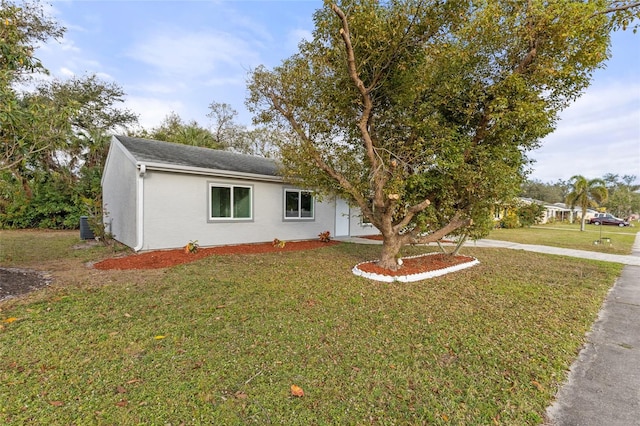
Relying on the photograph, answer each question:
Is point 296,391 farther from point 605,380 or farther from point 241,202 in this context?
point 241,202

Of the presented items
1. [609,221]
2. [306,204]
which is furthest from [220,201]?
[609,221]

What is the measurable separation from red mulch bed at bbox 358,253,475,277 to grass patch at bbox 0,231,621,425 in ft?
2.06

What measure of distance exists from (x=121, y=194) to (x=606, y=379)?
12120 millimetres

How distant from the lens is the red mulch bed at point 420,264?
6347mm

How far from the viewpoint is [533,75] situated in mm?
5309

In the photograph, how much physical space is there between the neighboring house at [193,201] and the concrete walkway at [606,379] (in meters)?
4.72

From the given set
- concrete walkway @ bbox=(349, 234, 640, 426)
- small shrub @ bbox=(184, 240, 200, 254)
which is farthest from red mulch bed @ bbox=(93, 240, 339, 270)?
concrete walkway @ bbox=(349, 234, 640, 426)

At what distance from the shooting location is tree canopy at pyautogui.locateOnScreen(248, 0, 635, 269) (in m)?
5.11

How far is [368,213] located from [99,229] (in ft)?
26.0

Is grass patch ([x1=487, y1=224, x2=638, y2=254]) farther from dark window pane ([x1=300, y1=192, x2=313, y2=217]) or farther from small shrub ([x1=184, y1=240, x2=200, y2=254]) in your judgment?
small shrub ([x1=184, y1=240, x2=200, y2=254])

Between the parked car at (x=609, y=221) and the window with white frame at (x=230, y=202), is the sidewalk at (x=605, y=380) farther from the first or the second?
the parked car at (x=609, y=221)

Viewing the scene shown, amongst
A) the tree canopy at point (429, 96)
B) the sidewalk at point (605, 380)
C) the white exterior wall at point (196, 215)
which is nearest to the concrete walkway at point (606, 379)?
the sidewalk at point (605, 380)

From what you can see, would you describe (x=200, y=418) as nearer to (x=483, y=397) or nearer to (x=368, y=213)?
(x=483, y=397)

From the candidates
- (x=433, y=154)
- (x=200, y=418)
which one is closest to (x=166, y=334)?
(x=200, y=418)
